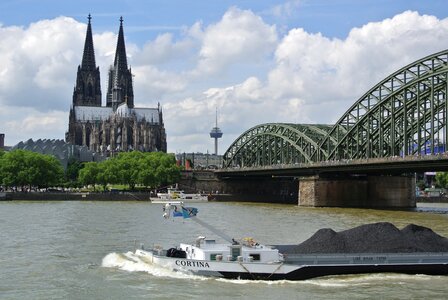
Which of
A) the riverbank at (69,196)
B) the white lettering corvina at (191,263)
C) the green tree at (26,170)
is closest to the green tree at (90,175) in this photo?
the green tree at (26,170)

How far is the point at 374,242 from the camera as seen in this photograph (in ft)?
138

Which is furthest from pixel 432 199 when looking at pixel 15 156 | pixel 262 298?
pixel 262 298

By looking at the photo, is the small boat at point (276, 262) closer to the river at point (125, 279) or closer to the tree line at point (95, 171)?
the river at point (125, 279)

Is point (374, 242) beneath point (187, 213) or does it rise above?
beneath

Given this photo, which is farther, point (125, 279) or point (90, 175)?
point (90, 175)

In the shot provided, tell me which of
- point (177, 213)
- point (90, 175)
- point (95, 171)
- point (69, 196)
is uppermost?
point (95, 171)

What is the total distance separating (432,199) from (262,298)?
140041mm

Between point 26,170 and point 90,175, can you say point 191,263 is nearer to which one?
point 26,170

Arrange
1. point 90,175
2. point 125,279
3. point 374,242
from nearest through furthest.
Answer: point 125,279 → point 374,242 → point 90,175

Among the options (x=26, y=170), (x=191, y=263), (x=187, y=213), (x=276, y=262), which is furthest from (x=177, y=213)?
(x=26, y=170)

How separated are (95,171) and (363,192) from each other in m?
73.7

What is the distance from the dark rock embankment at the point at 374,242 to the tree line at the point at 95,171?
4933 inches

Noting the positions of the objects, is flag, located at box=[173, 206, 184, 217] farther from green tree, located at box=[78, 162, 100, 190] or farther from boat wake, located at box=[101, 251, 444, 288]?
green tree, located at box=[78, 162, 100, 190]

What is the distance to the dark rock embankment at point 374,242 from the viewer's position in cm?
4159
